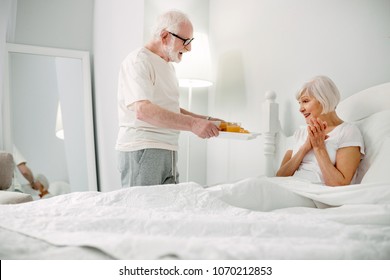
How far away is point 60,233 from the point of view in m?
0.73

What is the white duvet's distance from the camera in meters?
0.64

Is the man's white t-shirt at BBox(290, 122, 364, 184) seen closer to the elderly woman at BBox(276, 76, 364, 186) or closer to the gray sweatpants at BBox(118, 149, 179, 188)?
the elderly woman at BBox(276, 76, 364, 186)

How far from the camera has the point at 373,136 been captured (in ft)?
4.66

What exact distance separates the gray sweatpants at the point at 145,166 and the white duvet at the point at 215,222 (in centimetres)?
47

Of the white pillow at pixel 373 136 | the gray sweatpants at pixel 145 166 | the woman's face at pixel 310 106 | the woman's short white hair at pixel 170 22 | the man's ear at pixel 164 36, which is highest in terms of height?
the woman's short white hair at pixel 170 22

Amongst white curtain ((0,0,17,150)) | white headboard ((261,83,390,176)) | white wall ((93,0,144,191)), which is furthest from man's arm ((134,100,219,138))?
white curtain ((0,0,17,150))

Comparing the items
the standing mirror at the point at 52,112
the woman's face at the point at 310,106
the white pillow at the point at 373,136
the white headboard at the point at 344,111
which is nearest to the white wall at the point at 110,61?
the standing mirror at the point at 52,112

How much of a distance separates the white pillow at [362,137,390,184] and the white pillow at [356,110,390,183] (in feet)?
0.04

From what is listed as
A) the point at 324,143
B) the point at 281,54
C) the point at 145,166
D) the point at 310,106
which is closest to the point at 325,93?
the point at 310,106

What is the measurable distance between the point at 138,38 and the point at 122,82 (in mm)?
966

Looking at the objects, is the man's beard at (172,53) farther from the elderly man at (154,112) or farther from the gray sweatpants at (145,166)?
the gray sweatpants at (145,166)

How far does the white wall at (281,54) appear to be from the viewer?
161cm

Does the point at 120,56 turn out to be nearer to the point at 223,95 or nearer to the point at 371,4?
Answer: the point at 223,95

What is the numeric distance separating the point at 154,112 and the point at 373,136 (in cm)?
86
